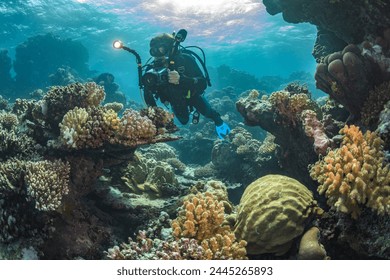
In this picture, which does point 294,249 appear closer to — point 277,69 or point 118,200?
point 118,200

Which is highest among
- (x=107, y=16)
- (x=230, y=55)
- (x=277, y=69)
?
(x=107, y=16)

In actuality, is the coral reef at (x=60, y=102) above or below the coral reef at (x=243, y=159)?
above

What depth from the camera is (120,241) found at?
5.00 m

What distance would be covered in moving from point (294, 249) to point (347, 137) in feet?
5.94

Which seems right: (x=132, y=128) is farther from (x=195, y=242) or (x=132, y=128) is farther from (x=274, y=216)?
(x=274, y=216)

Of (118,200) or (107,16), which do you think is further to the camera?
(107,16)

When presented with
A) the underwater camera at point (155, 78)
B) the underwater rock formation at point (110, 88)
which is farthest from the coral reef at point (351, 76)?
the underwater rock formation at point (110, 88)

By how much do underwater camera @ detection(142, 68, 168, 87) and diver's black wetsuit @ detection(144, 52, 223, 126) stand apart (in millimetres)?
173

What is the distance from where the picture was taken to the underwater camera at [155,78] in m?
7.34

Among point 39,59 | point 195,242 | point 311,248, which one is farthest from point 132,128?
point 39,59


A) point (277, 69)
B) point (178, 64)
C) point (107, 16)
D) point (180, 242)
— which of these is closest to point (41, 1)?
point (107, 16)

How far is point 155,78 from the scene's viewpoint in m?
7.43

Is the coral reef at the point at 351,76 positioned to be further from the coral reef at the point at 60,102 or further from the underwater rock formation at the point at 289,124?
the coral reef at the point at 60,102

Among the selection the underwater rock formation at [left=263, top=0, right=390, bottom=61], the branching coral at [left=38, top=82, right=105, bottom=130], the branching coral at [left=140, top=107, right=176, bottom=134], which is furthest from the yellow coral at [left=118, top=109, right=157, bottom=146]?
the underwater rock formation at [left=263, top=0, right=390, bottom=61]
